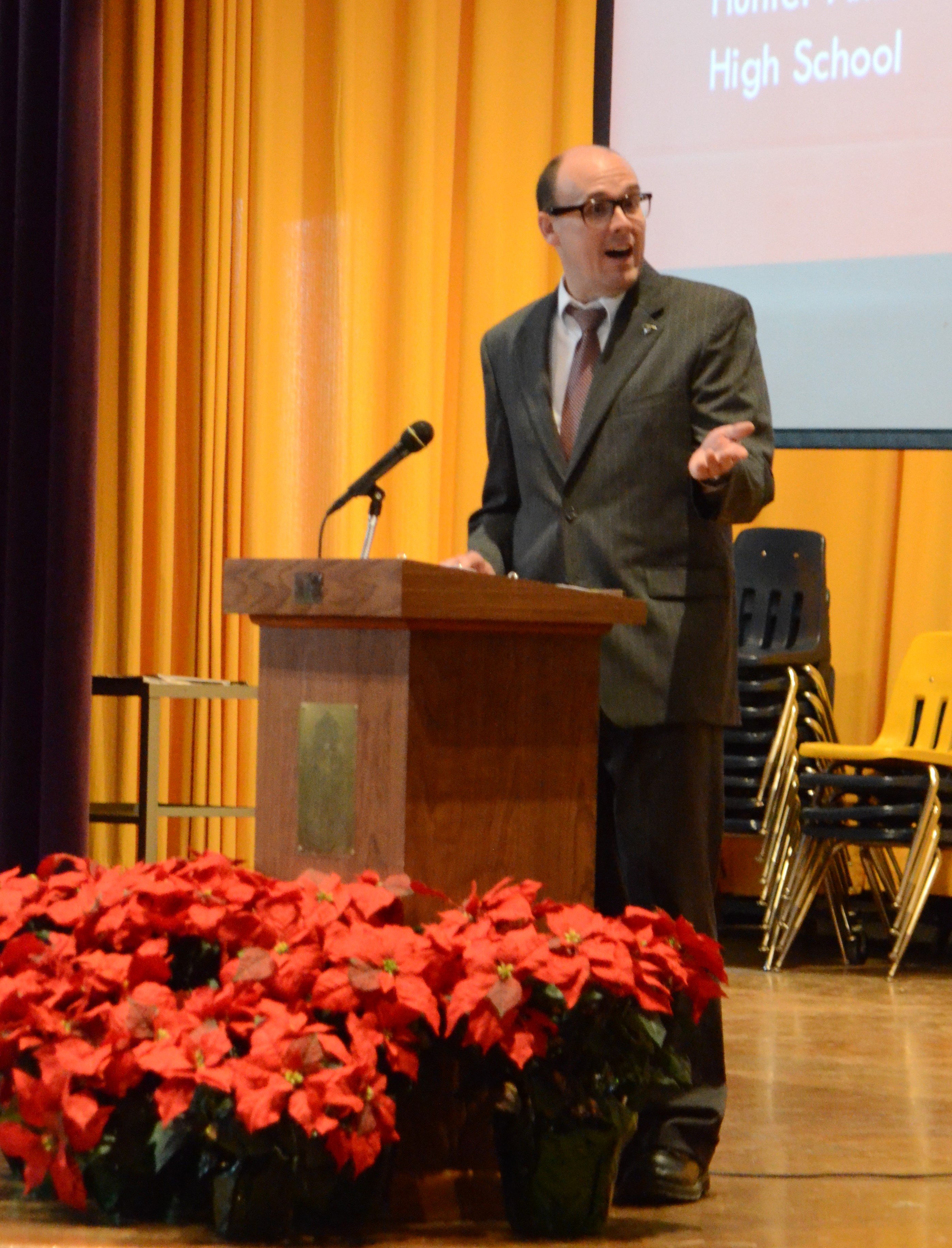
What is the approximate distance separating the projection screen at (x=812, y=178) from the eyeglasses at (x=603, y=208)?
7.19 ft

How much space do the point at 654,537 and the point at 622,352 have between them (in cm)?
26

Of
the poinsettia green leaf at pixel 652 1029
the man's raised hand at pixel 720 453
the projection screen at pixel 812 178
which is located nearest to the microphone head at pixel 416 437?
the man's raised hand at pixel 720 453

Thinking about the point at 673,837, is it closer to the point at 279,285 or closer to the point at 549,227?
the point at 549,227

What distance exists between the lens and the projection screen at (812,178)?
14.1 ft

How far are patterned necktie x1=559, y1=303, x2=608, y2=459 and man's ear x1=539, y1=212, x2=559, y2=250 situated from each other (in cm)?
10

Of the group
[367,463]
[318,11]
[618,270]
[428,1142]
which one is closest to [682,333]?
[618,270]

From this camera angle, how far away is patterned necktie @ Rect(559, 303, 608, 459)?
240 centimetres

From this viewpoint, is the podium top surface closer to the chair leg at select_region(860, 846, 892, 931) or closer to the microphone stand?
the microphone stand

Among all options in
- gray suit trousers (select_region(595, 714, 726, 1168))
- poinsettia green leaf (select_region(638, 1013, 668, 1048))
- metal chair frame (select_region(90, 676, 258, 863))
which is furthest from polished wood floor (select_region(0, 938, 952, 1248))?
metal chair frame (select_region(90, 676, 258, 863))

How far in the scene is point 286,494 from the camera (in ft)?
18.0

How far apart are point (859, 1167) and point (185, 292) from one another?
365cm

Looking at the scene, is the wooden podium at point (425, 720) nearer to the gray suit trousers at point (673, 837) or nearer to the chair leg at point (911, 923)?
the gray suit trousers at point (673, 837)

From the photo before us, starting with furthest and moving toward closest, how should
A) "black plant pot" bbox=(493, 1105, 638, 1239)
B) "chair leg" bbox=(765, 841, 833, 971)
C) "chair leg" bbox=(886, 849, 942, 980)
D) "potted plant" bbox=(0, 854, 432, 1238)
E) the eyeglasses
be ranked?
"chair leg" bbox=(765, 841, 833, 971)
"chair leg" bbox=(886, 849, 942, 980)
the eyeglasses
"black plant pot" bbox=(493, 1105, 638, 1239)
"potted plant" bbox=(0, 854, 432, 1238)

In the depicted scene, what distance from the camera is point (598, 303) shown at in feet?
7.93
